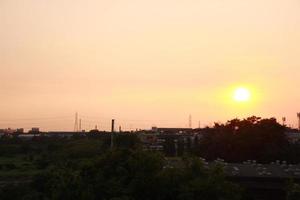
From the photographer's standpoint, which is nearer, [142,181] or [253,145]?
[142,181]

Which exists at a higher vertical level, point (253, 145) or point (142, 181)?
point (253, 145)

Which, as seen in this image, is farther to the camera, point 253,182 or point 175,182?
point 253,182

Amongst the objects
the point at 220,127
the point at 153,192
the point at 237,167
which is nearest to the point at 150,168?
the point at 153,192

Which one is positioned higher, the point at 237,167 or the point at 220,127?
the point at 220,127

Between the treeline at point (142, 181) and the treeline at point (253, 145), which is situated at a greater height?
the treeline at point (253, 145)

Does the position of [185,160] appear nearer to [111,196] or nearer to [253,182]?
[111,196]

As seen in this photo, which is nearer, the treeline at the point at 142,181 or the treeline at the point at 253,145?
the treeline at the point at 142,181

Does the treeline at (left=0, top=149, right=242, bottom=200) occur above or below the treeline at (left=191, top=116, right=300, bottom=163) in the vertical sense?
below

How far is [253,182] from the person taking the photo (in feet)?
131

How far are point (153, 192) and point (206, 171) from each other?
2705mm

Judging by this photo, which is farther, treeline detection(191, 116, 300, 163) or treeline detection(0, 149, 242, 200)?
treeline detection(191, 116, 300, 163)

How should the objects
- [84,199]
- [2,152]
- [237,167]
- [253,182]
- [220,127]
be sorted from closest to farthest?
1. [84,199]
2. [253,182]
3. [237,167]
4. [220,127]
5. [2,152]

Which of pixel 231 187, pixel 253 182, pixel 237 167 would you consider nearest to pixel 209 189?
pixel 231 187

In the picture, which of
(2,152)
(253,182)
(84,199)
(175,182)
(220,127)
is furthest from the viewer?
(2,152)
